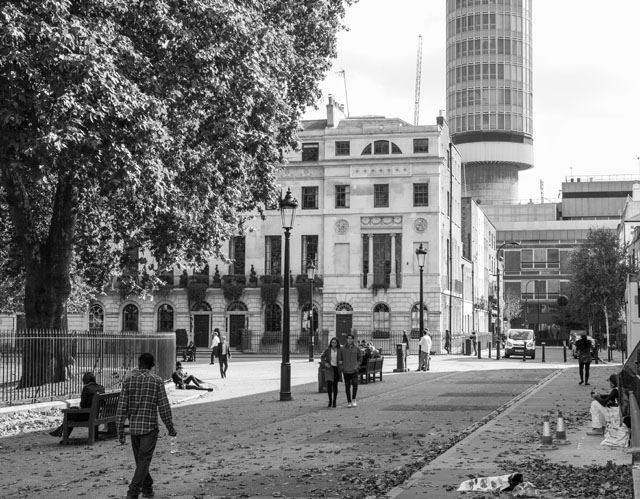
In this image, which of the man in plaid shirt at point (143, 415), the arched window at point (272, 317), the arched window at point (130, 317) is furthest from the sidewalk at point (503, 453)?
the arched window at point (130, 317)

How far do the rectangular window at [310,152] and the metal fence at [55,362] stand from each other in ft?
142

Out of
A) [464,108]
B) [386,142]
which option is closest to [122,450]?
[386,142]

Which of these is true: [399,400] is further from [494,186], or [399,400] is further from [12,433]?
[494,186]

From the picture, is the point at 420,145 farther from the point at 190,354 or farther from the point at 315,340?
the point at 190,354

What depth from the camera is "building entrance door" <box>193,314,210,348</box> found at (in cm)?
6688

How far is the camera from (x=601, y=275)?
63.7 m

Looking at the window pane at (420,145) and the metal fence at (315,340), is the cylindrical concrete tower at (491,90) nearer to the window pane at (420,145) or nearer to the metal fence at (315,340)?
the window pane at (420,145)

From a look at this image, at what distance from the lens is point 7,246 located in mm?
28688

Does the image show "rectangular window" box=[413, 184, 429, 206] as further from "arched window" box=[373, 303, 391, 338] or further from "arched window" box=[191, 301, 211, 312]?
"arched window" box=[191, 301, 211, 312]

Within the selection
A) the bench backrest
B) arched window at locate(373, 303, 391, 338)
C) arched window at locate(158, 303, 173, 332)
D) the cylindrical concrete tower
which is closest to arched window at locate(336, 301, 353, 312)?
arched window at locate(373, 303, 391, 338)

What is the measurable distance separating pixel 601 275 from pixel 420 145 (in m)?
15.3

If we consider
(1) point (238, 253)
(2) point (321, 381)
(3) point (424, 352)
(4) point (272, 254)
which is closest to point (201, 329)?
(1) point (238, 253)

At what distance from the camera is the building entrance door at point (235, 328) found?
65812 millimetres

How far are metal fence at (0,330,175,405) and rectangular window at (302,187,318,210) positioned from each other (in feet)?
139
